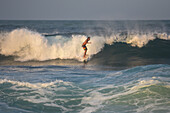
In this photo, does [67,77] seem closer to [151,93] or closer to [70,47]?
[151,93]

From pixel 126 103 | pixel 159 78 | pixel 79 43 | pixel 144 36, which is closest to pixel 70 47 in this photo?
pixel 79 43

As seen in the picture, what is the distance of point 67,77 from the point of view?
841 centimetres

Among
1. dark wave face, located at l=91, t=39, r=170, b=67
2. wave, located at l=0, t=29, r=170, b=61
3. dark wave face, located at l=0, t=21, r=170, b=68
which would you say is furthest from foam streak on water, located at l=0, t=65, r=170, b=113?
wave, located at l=0, t=29, r=170, b=61

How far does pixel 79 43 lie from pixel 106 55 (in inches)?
116

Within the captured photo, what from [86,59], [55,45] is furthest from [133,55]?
[55,45]

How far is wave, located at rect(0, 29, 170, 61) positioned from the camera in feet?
47.3

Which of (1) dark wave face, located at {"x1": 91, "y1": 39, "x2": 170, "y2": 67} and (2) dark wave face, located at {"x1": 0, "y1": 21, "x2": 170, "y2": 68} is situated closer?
(1) dark wave face, located at {"x1": 91, "y1": 39, "x2": 170, "y2": 67}

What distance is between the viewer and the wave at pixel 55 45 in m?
14.4

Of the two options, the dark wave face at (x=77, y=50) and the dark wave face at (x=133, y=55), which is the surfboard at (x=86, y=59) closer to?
the dark wave face at (x=77, y=50)

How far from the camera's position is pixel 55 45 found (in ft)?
51.2

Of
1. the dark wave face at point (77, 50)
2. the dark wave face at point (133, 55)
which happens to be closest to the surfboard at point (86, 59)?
the dark wave face at point (77, 50)

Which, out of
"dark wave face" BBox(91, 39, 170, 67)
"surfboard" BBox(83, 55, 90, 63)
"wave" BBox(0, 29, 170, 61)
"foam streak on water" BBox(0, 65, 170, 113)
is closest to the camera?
"foam streak on water" BBox(0, 65, 170, 113)

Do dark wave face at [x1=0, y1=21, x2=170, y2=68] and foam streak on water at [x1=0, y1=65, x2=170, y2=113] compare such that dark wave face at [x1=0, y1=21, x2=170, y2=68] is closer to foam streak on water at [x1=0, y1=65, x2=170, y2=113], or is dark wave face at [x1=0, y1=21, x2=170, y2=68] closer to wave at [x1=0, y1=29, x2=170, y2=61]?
wave at [x1=0, y1=29, x2=170, y2=61]

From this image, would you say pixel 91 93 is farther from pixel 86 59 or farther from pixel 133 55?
pixel 133 55
